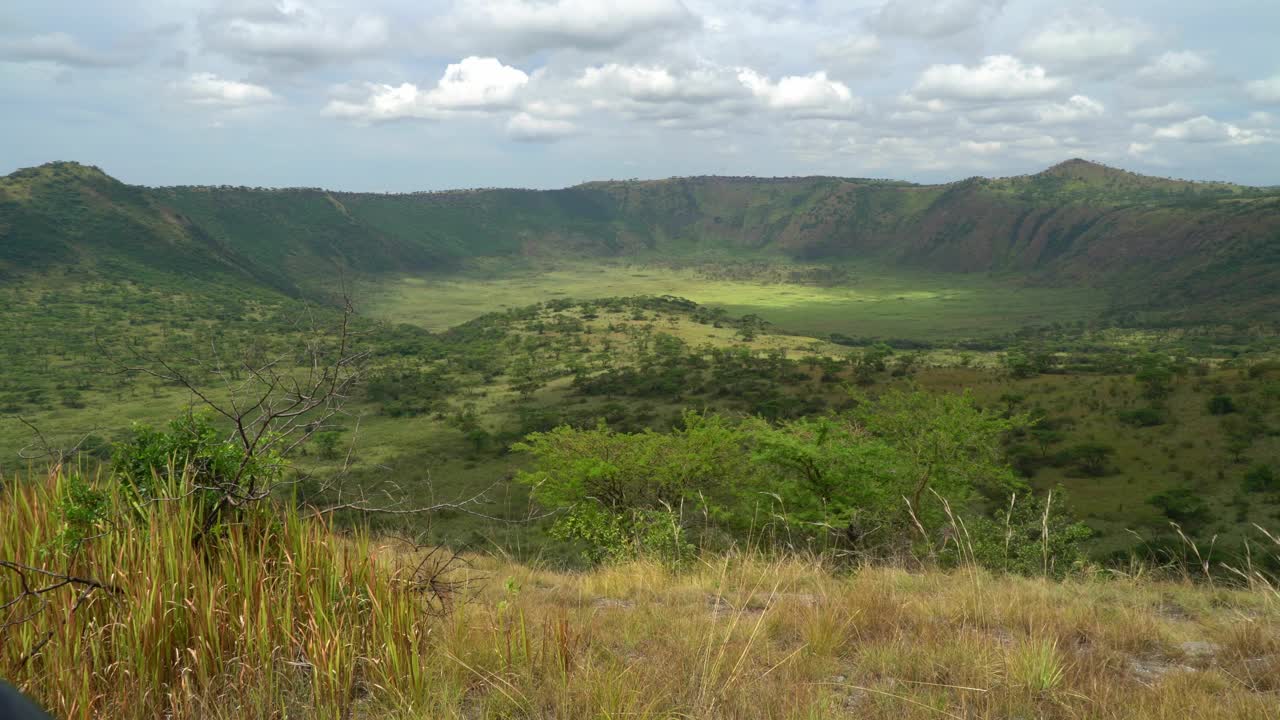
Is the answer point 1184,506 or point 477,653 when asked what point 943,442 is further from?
point 477,653

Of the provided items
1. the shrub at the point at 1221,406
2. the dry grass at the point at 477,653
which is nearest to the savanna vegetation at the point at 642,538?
the dry grass at the point at 477,653

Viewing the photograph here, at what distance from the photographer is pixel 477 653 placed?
4543 millimetres

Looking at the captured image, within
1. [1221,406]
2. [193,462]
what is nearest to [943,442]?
[193,462]

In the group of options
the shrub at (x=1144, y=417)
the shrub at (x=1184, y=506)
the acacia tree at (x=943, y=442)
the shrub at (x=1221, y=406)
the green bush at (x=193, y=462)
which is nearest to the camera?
the green bush at (x=193, y=462)

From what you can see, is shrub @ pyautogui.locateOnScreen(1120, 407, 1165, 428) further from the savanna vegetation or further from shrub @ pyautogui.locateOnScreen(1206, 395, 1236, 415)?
shrub @ pyautogui.locateOnScreen(1206, 395, 1236, 415)

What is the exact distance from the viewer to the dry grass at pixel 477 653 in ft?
12.6

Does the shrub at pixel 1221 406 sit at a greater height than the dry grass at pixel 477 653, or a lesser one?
lesser

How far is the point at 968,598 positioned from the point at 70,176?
773 ft

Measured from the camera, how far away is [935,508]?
88.5 feet

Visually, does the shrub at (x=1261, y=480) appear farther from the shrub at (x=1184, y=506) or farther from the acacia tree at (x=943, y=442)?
the acacia tree at (x=943, y=442)

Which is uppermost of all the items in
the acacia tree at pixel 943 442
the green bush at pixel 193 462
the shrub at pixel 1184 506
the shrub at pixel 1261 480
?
the green bush at pixel 193 462

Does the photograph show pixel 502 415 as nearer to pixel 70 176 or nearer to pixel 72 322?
pixel 72 322

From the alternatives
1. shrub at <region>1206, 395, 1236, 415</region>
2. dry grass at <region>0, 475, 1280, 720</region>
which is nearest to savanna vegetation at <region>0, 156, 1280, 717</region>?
dry grass at <region>0, 475, 1280, 720</region>

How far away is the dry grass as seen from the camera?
3.84 m
